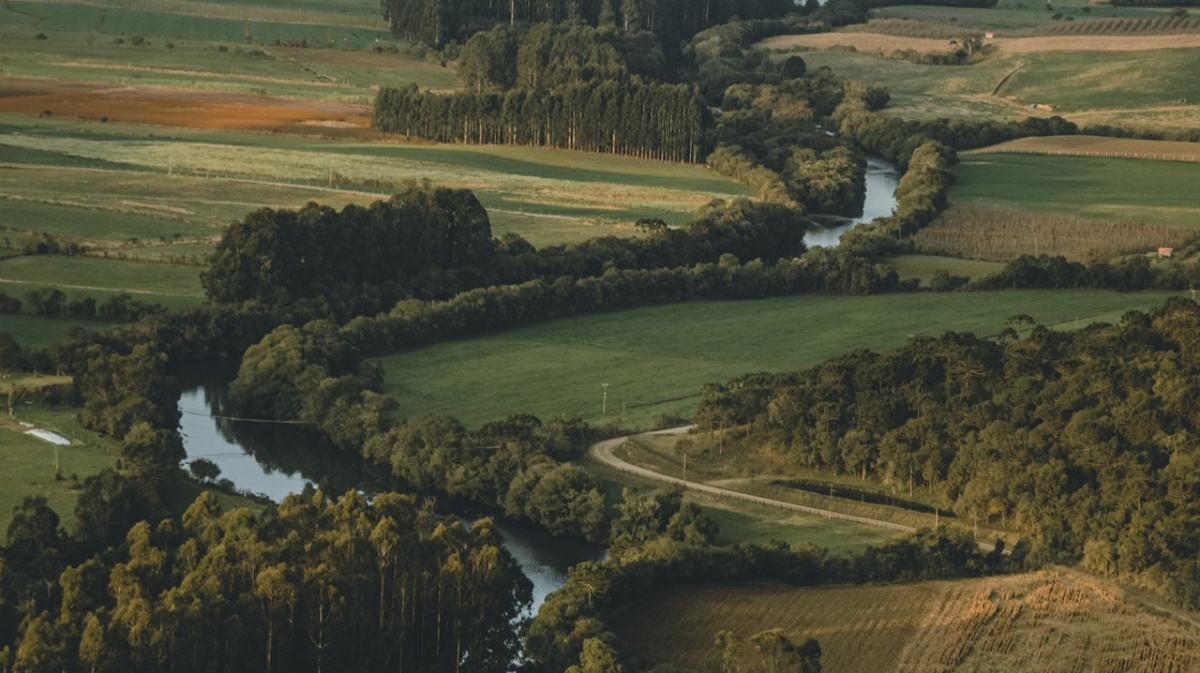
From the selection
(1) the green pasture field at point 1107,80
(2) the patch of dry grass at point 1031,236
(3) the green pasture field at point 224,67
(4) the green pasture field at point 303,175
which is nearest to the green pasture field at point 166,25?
(3) the green pasture field at point 224,67

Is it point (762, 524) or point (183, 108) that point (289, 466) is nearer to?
point (762, 524)

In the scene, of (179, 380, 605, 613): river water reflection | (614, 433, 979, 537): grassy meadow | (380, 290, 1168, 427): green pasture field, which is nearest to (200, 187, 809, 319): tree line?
(380, 290, 1168, 427): green pasture field

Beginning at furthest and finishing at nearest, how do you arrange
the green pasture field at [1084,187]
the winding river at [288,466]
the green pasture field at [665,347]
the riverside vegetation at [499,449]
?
the green pasture field at [1084,187], the green pasture field at [665,347], the winding river at [288,466], the riverside vegetation at [499,449]

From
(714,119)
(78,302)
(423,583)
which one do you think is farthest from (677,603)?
(714,119)

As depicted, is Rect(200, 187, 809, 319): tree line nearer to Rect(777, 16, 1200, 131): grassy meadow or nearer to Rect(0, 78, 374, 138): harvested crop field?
Rect(0, 78, 374, 138): harvested crop field

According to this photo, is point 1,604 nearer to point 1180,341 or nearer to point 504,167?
point 1180,341

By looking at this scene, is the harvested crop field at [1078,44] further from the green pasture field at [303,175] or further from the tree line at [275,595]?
the tree line at [275,595]

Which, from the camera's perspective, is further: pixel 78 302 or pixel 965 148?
pixel 965 148
